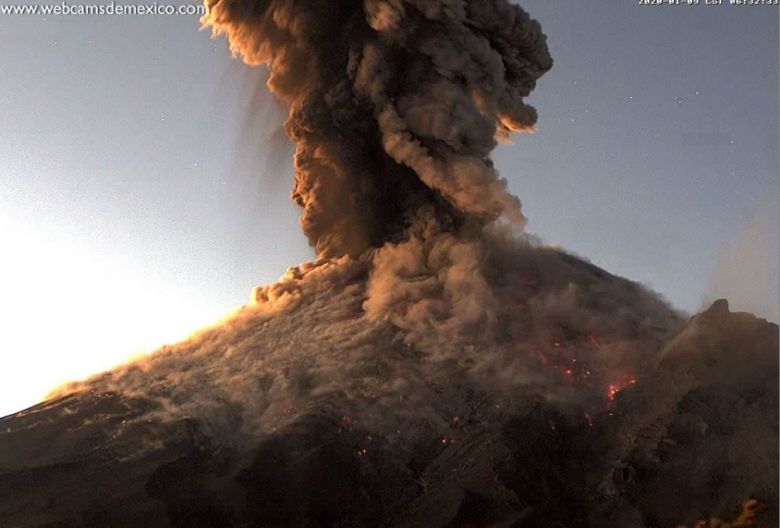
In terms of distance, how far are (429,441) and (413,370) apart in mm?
2814

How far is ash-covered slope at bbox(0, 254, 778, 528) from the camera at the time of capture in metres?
17.3

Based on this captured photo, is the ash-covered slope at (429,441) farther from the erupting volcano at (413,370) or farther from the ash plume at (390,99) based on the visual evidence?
the ash plume at (390,99)

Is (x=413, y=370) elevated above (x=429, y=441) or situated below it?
above

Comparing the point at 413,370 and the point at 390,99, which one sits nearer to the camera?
the point at 413,370

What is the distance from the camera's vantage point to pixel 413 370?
21.6 meters

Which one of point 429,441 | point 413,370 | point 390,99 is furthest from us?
point 390,99

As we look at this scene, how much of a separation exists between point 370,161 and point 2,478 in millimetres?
15697

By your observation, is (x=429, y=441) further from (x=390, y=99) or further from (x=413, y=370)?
(x=390, y=99)

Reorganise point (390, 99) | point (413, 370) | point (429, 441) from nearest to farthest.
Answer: point (429, 441)
point (413, 370)
point (390, 99)

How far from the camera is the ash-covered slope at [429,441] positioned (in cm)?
1734

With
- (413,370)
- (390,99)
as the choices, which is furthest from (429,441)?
(390,99)

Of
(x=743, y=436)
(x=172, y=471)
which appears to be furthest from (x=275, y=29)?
(x=743, y=436)

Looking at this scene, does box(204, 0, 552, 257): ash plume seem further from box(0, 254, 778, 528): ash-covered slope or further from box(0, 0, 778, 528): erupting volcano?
box(0, 254, 778, 528): ash-covered slope

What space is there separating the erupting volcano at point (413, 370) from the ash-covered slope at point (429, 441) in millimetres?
53
